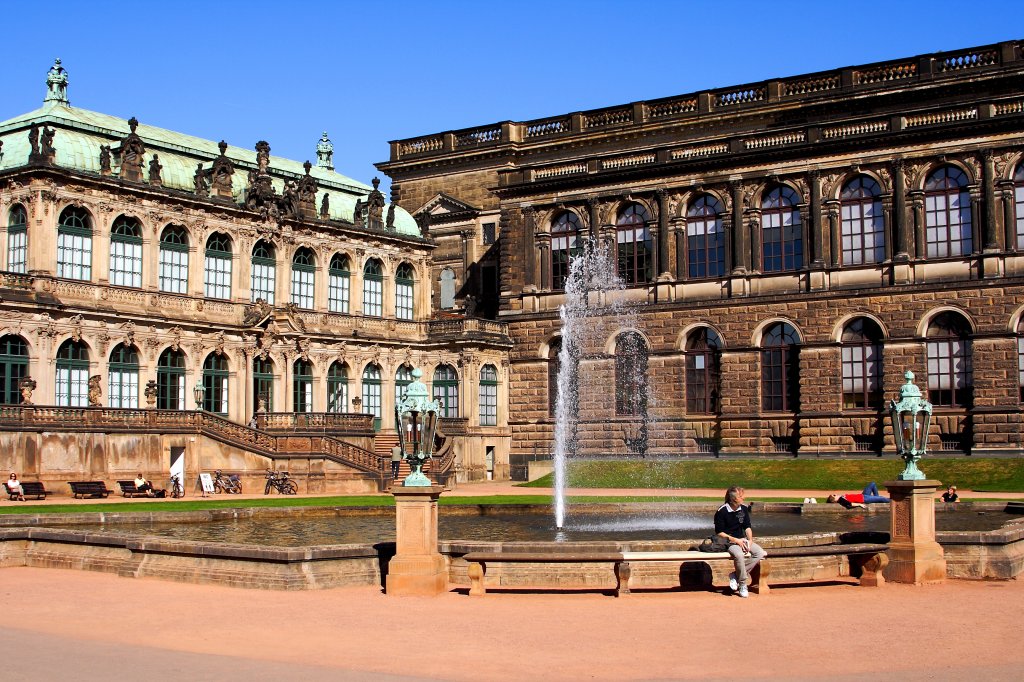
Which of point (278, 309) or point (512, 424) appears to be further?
point (512, 424)

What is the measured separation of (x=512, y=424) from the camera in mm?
59281

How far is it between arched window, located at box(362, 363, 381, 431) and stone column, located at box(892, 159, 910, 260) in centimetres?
2396

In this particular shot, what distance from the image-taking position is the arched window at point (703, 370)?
5431 centimetres

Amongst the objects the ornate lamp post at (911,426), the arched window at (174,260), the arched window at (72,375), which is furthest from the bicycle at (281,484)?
the ornate lamp post at (911,426)

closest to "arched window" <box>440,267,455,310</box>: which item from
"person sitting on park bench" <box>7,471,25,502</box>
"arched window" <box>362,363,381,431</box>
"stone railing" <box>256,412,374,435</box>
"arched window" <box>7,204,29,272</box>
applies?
"arched window" <box>362,363,381,431</box>

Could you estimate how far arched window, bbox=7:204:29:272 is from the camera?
4628cm

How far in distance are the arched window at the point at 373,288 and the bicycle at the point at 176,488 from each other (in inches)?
700

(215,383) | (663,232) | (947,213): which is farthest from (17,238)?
(947,213)

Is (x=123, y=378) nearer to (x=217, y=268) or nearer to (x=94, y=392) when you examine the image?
(x=94, y=392)

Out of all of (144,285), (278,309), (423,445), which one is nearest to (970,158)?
(278,309)

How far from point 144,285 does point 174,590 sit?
32.6 metres

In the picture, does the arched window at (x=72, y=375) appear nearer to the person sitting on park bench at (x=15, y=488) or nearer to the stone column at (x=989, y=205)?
the person sitting on park bench at (x=15, y=488)

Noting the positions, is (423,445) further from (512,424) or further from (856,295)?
(512,424)

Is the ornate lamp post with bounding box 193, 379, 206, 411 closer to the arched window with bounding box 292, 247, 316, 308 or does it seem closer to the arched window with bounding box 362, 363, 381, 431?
the arched window with bounding box 292, 247, 316, 308
